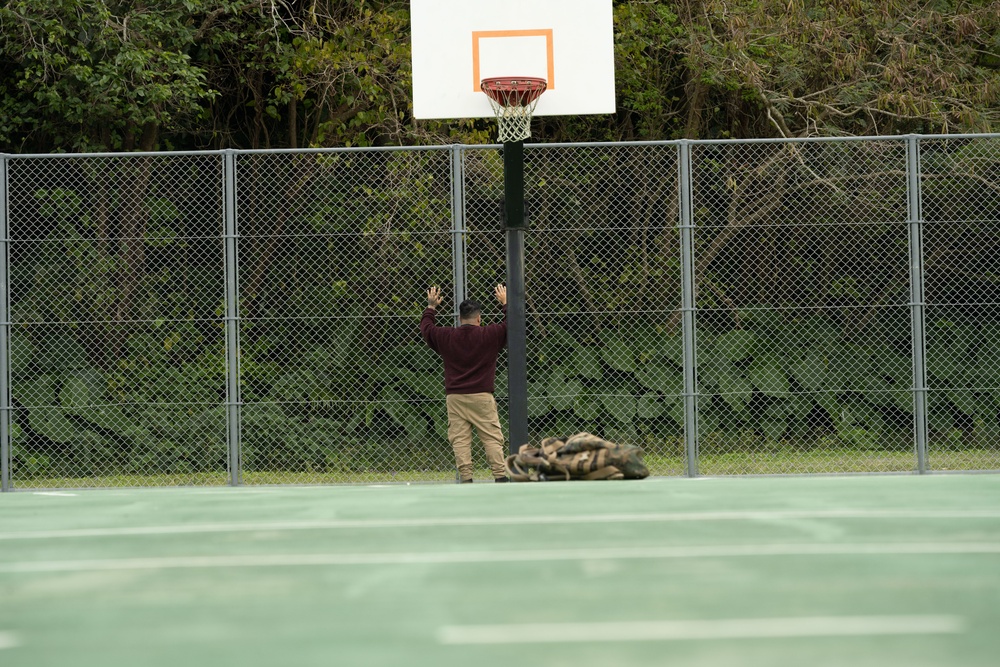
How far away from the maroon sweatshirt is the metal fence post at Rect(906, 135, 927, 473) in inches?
134

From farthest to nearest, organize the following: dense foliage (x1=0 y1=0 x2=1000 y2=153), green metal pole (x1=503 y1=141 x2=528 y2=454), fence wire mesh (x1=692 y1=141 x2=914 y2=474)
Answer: dense foliage (x1=0 y1=0 x2=1000 y2=153) < fence wire mesh (x1=692 y1=141 x2=914 y2=474) < green metal pole (x1=503 y1=141 x2=528 y2=454)

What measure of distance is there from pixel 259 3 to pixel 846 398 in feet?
26.7

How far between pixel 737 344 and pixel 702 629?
1004 centimetres

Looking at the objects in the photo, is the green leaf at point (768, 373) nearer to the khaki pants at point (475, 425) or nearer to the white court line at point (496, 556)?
the khaki pants at point (475, 425)

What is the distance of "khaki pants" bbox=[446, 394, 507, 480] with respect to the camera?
1059cm

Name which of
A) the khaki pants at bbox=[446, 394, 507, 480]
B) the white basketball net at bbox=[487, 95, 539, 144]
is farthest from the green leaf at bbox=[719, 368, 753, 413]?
the white basketball net at bbox=[487, 95, 539, 144]

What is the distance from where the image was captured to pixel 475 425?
1063cm

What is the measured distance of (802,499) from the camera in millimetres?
6500

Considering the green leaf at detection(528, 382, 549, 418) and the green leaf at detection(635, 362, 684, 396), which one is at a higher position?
the green leaf at detection(635, 362, 684, 396)

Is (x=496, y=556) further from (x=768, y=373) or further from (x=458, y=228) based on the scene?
(x=768, y=373)

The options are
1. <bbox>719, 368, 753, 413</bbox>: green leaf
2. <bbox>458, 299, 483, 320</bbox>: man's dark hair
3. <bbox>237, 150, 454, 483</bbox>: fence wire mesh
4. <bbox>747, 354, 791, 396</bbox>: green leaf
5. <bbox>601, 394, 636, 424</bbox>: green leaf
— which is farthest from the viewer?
<bbox>747, 354, 791, 396</bbox>: green leaf

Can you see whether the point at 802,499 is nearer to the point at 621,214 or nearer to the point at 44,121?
the point at 621,214

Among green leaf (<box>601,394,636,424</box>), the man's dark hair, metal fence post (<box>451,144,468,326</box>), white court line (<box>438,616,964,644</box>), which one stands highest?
metal fence post (<box>451,144,468,326</box>)

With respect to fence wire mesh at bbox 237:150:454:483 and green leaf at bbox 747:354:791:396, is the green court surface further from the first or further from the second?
green leaf at bbox 747:354:791:396
